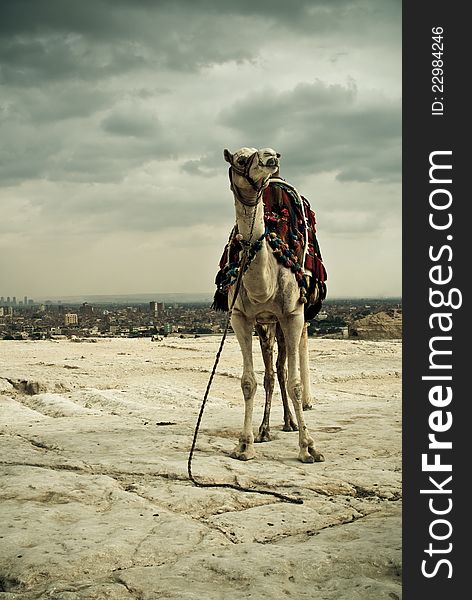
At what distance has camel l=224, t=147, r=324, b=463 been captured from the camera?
20.1ft

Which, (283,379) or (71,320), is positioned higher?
(71,320)

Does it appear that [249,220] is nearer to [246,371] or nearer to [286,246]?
[286,246]

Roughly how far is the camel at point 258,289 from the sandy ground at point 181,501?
0.32 metres

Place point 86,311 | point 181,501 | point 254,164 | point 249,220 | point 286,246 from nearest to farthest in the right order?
point 181,501
point 254,164
point 249,220
point 286,246
point 86,311

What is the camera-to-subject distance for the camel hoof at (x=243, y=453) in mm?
6574

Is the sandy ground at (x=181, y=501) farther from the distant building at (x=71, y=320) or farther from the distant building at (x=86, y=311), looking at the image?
the distant building at (x=86, y=311)

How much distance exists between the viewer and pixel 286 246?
22.5 feet

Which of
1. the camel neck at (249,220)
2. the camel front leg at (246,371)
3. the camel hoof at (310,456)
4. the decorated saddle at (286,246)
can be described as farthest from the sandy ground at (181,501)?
the camel neck at (249,220)

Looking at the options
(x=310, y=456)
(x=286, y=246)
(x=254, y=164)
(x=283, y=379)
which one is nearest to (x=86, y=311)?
(x=283, y=379)

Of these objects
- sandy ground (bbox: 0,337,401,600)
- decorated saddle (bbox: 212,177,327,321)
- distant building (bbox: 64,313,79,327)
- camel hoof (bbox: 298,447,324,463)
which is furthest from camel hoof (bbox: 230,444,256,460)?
distant building (bbox: 64,313,79,327)

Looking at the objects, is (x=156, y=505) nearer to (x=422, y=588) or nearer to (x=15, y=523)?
(x=15, y=523)

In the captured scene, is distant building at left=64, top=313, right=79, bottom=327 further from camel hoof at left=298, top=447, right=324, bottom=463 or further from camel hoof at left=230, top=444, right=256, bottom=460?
camel hoof at left=298, top=447, right=324, bottom=463

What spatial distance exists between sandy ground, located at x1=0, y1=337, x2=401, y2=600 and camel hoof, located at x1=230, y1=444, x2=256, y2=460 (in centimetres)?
18

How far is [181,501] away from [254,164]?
2705 millimetres
